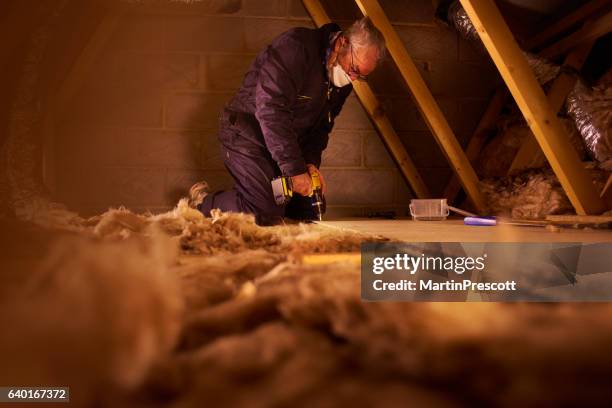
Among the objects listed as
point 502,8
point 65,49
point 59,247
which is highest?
point 502,8

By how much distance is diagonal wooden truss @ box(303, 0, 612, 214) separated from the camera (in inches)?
68.0

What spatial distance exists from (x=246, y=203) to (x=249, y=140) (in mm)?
317

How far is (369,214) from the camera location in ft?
10.4

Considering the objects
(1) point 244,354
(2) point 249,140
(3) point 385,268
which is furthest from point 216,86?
(1) point 244,354

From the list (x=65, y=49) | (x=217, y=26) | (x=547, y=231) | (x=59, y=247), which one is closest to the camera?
(x=59, y=247)

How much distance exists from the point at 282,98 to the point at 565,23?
154cm

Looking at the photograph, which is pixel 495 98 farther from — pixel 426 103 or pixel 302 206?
pixel 302 206

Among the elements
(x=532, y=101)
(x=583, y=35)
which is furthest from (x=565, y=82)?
(x=532, y=101)

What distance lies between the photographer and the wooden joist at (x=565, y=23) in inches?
86.8

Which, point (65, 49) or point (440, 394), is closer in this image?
point (440, 394)

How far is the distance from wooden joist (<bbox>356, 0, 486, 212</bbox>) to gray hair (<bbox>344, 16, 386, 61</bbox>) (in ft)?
1.09

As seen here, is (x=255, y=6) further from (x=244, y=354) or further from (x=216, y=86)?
(x=244, y=354)

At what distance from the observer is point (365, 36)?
6.66 ft

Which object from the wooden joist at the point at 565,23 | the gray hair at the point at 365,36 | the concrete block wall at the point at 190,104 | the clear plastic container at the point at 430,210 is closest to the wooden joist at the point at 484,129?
the concrete block wall at the point at 190,104
